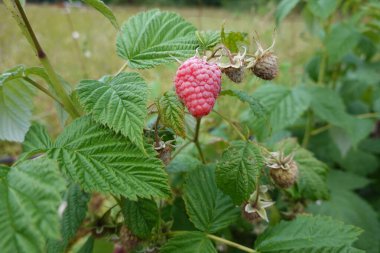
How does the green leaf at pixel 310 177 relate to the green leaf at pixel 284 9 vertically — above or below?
below

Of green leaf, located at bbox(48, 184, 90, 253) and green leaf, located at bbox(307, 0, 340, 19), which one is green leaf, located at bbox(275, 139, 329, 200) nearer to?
green leaf, located at bbox(48, 184, 90, 253)

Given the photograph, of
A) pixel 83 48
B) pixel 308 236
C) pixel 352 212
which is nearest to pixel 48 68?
pixel 308 236

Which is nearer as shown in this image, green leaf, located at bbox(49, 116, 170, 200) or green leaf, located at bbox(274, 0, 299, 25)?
green leaf, located at bbox(49, 116, 170, 200)

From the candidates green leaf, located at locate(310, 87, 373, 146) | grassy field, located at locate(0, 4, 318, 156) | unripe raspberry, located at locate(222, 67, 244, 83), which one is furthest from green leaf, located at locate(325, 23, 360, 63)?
unripe raspberry, located at locate(222, 67, 244, 83)

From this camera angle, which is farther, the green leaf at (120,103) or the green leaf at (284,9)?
the green leaf at (284,9)

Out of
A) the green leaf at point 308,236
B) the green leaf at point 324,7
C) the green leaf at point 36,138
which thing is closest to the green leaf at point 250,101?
the green leaf at point 308,236

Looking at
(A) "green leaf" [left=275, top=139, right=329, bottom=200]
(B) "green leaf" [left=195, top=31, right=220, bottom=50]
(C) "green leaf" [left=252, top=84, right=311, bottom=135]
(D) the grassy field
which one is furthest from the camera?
(D) the grassy field

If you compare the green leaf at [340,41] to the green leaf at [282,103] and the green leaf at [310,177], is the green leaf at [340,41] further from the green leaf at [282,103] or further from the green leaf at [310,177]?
the green leaf at [310,177]
